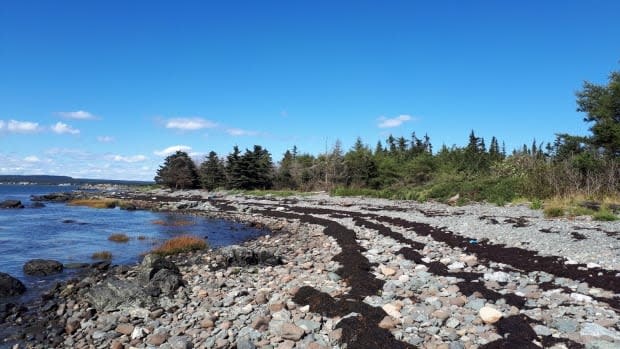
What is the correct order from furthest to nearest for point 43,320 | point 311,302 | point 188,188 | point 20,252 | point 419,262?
point 188,188, point 20,252, point 419,262, point 43,320, point 311,302

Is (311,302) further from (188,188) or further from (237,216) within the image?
(188,188)

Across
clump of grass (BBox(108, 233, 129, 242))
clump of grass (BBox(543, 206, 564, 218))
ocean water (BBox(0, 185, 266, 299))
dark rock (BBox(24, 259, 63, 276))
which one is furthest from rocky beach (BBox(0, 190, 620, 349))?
clump of grass (BBox(108, 233, 129, 242))

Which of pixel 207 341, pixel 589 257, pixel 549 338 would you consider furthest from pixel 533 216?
pixel 207 341

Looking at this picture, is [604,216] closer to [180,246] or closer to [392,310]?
[392,310]

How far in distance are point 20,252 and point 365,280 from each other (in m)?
14.5

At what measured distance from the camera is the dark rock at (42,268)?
12172 millimetres

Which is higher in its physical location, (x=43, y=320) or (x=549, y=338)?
(x=549, y=338)

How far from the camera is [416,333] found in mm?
5730

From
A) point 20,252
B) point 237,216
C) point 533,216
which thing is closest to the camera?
point 20,252

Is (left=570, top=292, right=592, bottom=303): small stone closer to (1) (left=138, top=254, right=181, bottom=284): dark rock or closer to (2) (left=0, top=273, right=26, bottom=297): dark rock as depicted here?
(1) (left=138, top=254, right=181, bottom=284): dark rock

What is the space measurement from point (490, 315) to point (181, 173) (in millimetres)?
67786

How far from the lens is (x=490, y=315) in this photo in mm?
5941

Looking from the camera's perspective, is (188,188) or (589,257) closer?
(589,257)

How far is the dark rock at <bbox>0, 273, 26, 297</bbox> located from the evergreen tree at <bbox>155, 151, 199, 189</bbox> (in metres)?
60.1
